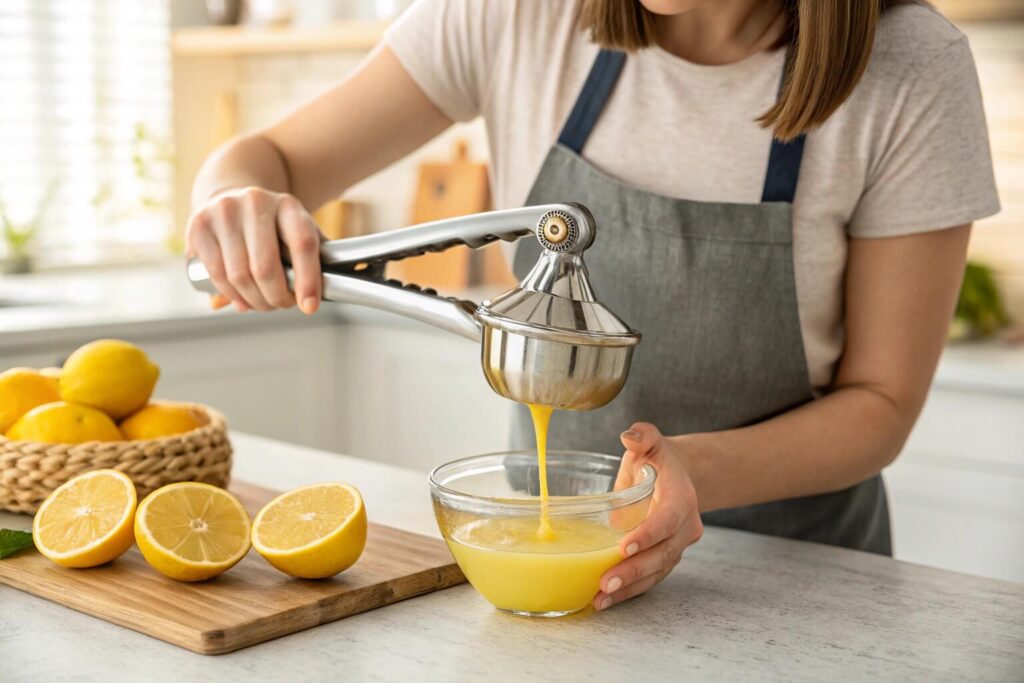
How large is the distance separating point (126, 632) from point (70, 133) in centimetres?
284

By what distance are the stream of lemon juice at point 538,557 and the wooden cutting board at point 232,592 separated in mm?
91

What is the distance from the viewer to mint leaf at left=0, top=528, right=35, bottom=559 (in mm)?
1120

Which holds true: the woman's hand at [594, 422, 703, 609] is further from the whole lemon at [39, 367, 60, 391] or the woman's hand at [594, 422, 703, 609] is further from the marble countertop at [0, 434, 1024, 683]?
the whole lemon at [39, 367, 60, 391]

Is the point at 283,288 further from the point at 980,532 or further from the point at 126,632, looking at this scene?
the point at 980,532

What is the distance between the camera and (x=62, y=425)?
49.5 inches

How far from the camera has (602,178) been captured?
4.77 ft

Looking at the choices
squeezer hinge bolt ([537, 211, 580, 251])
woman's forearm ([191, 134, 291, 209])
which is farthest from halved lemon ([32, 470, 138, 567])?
squeezer hinge bolt ([537, 211, 580, 251])

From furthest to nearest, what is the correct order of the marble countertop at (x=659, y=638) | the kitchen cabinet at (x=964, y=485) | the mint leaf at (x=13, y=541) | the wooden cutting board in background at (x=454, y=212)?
1. the wooden cutting board in background at (x=454, y=212)
2. the kitchen cabinet at (x=964, y=485)
3. the mint leaf at (x=13, y=541)
4. the marble countertop at (x=659, y=638)

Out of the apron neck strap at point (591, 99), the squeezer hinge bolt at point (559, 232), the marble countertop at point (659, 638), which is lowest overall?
the marble countertop at point (659, 638)

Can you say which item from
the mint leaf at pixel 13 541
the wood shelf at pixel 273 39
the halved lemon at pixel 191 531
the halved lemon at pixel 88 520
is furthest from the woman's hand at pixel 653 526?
the wood shelf at pixel 273 39

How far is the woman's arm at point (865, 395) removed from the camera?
4.07ft

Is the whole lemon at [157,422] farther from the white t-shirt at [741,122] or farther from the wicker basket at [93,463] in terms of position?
the white t-shirt at [741,122]

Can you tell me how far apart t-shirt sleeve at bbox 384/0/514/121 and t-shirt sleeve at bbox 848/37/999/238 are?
1.67ft

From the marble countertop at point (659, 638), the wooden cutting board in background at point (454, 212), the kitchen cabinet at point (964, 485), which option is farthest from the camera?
the wooden cutting board in background at point (454, 212)
